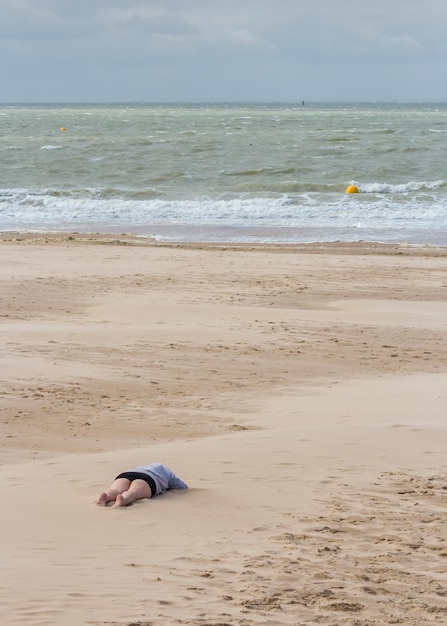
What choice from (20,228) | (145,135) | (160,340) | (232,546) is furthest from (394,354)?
(145,135)

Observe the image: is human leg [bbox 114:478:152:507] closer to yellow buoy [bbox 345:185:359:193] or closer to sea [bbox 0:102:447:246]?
sea [bbox 0:102:447:246]

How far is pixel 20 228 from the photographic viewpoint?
21.2m

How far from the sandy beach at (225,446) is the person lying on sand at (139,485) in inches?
2.4

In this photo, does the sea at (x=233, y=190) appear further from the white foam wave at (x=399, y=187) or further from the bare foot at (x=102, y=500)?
the bare foot at (x=102, y=500)

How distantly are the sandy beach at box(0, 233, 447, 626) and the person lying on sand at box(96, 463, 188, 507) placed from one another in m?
0.06

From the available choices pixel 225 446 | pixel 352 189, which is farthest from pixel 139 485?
pixel 352 189

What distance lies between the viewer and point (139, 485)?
500 cm

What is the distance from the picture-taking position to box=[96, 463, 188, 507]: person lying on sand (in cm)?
493

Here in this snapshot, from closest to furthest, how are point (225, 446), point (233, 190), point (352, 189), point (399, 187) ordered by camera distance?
point (225, 446)
point (352, 189)
point (233, 190)
point (399, 187)

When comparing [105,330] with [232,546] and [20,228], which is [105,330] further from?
[20,228]

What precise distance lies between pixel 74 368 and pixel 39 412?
3.94 ft

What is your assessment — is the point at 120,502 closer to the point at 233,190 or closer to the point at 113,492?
the point at 113,492

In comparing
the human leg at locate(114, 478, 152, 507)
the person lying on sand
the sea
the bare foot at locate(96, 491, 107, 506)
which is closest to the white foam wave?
the sea

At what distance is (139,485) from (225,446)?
1258 mm
